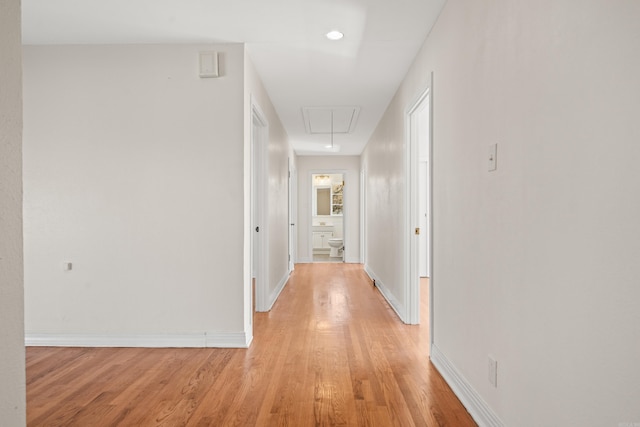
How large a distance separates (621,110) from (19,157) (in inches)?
61.1

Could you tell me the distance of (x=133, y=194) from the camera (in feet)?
10.5

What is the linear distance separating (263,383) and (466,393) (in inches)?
47.7

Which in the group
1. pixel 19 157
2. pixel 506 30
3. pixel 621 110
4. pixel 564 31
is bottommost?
pixel 19 157

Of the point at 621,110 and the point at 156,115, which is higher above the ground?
the point at 156,115

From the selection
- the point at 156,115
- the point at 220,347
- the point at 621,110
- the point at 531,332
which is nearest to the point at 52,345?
the point at 220,347

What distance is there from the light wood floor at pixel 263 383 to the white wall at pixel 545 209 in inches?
14.4

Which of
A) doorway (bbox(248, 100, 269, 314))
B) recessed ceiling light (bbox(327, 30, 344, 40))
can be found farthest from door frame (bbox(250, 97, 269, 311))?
recessed ceiling light (bbox(327, 30, 344, 40))

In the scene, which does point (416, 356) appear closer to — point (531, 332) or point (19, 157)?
point (531, 332)

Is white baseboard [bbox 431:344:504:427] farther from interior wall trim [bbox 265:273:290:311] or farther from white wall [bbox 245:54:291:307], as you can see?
interior wall trim [bbox 265:273:290:311]

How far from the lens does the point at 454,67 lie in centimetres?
238

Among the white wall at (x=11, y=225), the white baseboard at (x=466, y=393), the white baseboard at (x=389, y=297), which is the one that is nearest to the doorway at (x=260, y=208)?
the white baseboard at (x=389, y=297)

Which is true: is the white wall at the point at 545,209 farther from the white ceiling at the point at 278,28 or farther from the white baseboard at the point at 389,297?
the white baseboard at the point at 389,297

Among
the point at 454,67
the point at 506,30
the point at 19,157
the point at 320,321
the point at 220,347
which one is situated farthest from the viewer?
the point at 320,321

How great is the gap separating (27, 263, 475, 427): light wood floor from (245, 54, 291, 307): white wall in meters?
0.80
